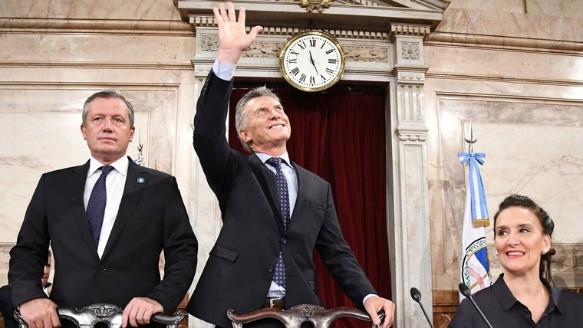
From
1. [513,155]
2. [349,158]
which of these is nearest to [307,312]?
[349,158]

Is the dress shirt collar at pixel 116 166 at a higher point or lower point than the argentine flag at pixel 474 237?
higher

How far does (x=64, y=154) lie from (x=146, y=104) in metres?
0.76

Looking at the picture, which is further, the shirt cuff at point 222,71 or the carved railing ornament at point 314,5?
the carved railing ornament at point 314,5

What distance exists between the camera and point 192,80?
5340 mm

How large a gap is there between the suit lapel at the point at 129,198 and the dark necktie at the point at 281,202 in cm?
47

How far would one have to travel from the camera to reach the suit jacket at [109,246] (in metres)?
2.13

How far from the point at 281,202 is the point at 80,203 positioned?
698 mm

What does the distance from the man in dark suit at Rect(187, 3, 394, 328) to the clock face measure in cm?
286

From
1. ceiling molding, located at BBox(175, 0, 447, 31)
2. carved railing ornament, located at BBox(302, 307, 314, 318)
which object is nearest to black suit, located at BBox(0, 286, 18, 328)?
carved railing ornament, located at BBox(302, 307, 314, 318)

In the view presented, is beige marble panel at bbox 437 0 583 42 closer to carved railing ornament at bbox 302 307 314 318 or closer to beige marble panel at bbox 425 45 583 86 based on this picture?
beige marble panel at bbox 425 45 583 86

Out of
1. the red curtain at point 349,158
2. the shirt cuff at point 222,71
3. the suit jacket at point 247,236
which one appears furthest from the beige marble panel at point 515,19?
the shirt cuff at point 222,71

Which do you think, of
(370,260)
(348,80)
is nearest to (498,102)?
(348,80)

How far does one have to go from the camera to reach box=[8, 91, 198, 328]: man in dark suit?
2.13 m

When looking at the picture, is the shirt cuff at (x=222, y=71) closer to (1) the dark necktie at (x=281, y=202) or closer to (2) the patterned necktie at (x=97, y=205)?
(1) the dark necktie at (x=281, y=202)
